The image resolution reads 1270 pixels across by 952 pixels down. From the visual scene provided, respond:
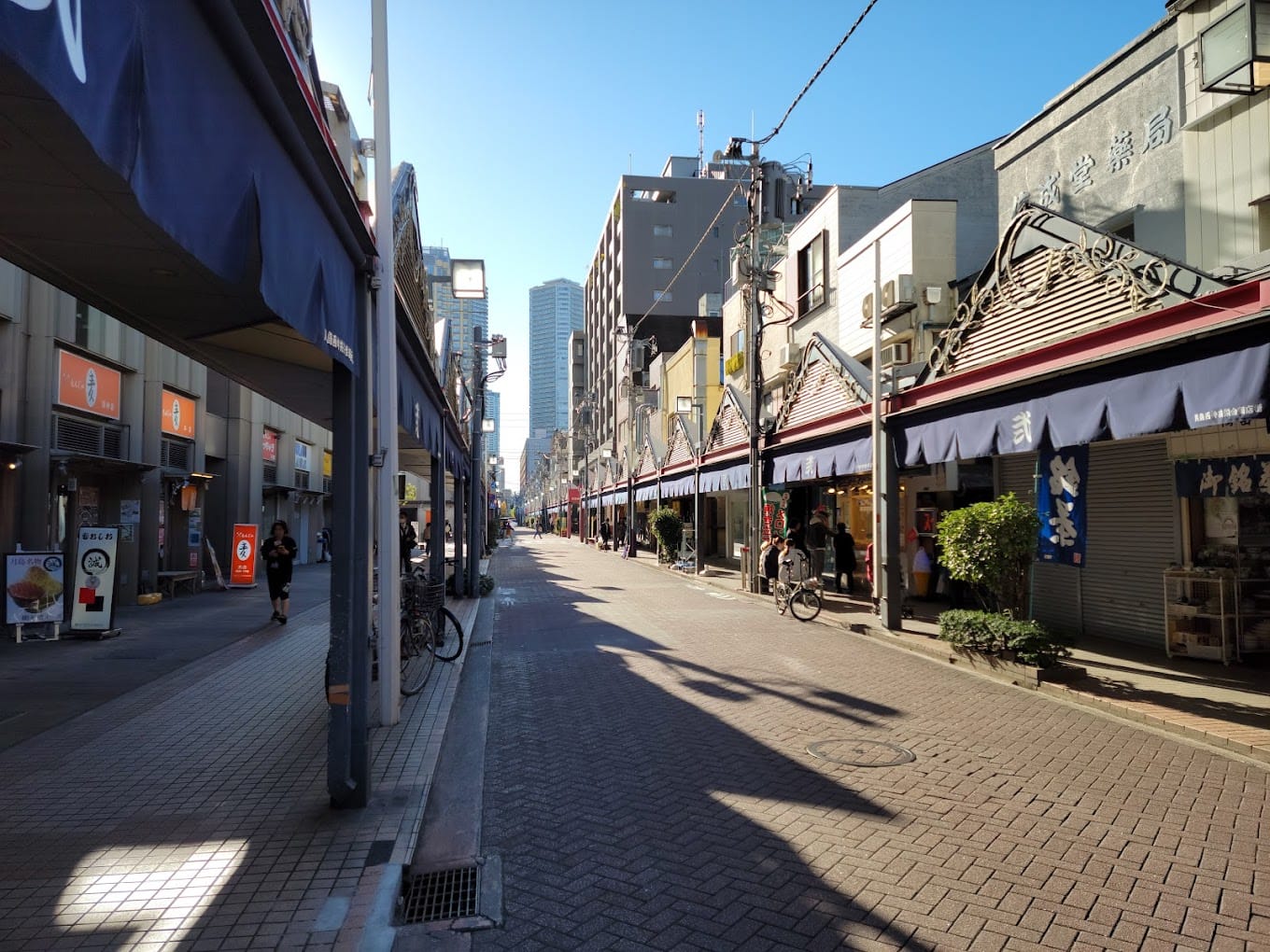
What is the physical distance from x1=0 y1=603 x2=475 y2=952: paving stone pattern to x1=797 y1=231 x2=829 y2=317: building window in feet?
59.6

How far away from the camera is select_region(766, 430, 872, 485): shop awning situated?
47.1 ft

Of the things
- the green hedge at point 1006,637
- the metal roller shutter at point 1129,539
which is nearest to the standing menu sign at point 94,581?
the green hedge at point 1006,637

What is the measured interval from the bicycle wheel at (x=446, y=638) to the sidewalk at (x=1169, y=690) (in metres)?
6.51

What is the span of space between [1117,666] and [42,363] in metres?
16.4

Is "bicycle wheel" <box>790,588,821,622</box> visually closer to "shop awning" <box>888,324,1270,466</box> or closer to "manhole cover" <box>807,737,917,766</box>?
"shop awning" <box>888,324,1270,466</box>

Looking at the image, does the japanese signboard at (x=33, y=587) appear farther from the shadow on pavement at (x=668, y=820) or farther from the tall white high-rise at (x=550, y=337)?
the tall white high-rise at (x=550, y=337)

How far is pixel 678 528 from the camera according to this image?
30375 millimetres

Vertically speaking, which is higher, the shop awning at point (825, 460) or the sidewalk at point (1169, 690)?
the shop awning at point (825, 460)

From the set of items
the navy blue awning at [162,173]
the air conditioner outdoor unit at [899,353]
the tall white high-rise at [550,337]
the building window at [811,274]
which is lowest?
the navy blue awning at [162,173]

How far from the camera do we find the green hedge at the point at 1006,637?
30.5ft

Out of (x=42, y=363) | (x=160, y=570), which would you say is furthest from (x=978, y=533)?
(x=160, y=570)

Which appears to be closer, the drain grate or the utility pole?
the drain grate

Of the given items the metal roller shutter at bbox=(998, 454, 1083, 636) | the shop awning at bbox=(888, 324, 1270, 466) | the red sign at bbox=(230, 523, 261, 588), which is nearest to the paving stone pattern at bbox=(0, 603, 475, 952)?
the shop awning at bbox=(888, 324, 1270, 466)

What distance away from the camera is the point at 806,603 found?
1510 cm
